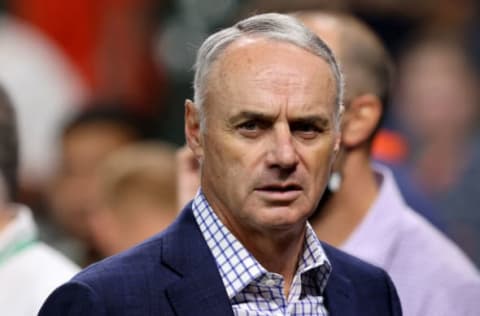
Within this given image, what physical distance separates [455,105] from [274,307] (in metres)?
7.11

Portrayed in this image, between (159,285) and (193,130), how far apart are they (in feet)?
1.51

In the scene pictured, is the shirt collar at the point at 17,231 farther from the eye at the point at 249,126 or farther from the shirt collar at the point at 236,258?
the eye at the point at 249,126

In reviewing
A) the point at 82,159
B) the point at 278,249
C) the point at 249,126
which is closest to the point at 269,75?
the point at 249,126

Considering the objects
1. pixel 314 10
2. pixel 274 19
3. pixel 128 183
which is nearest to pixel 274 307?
pixel 274 19

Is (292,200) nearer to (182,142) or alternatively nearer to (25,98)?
(182,142)

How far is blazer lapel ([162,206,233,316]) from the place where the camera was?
5.08 metres

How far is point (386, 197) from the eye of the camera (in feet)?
22.3

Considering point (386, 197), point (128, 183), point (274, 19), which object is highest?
point (274, 19)

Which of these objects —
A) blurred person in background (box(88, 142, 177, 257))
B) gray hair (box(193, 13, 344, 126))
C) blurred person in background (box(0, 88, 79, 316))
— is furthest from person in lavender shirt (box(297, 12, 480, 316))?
blurred person in background (box(88, 142, 177, 257))

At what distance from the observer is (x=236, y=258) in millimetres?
5184

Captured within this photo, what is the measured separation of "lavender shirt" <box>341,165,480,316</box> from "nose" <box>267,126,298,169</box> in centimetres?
137

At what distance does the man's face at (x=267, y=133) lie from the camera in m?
5.09

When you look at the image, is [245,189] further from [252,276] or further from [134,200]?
[134,200]

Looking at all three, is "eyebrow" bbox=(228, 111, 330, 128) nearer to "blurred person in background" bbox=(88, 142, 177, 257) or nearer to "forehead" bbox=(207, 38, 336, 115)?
"forehead" bbox=(207, 38, 336, 115)
